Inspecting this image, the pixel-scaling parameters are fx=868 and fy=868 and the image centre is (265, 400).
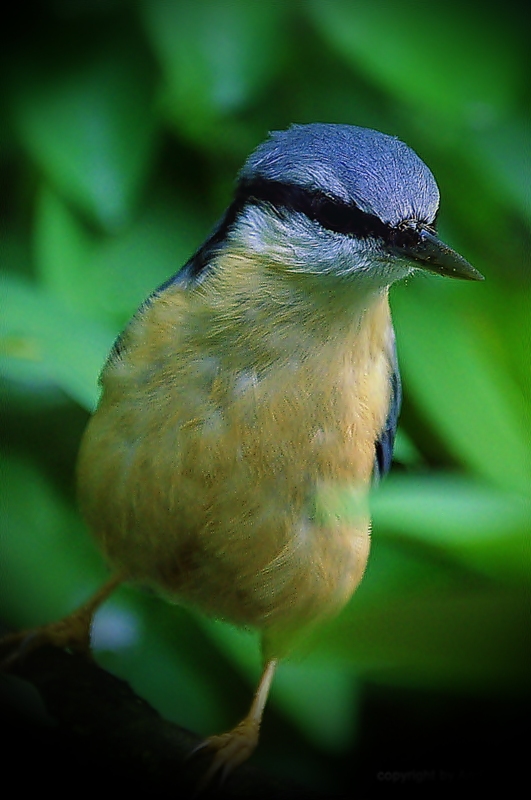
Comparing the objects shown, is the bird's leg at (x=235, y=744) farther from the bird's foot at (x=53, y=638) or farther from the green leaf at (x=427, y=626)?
the green leaf at (x=427, y=626)

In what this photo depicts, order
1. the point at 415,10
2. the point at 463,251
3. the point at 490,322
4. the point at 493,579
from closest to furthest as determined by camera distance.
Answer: the point at 493,579
the point at 490,322
the point at 463,251
the point at 415,10

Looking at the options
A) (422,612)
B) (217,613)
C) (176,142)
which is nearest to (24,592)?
(217,613)

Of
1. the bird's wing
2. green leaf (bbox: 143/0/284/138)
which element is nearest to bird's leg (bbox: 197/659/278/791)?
the bird's wing

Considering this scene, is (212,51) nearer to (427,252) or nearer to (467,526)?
(427,252)

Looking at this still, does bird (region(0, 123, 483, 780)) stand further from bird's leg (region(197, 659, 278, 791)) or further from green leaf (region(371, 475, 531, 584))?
green leaf (region(371, 475, 531, 584))

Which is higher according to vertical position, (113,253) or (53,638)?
(113,253)

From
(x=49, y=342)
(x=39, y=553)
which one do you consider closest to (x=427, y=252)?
(x=49, y=342)

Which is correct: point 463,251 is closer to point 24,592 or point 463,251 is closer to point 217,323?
point 217,323

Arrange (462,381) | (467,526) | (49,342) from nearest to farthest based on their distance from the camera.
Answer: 1. (467,526)
2. (462,381)
3. (49,342)
